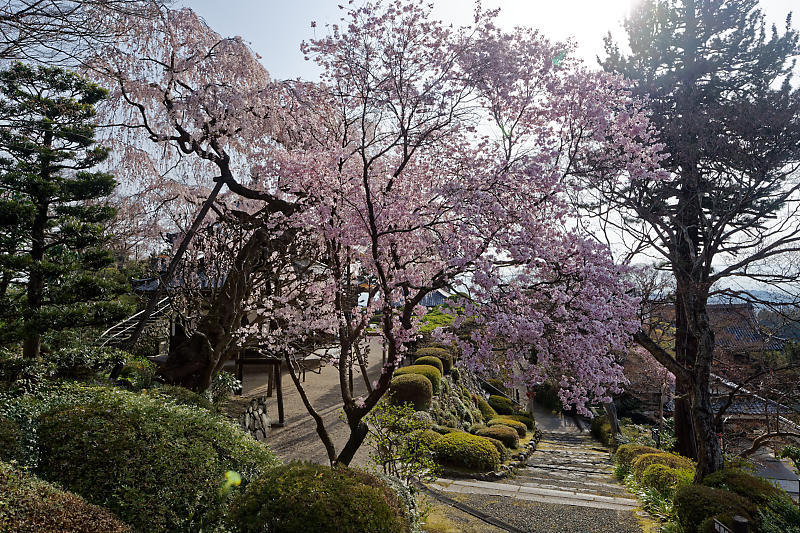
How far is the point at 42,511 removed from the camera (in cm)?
262

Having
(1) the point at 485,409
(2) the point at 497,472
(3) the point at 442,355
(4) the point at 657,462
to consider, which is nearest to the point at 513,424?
(1) the point at 485,409

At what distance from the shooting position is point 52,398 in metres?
4.31

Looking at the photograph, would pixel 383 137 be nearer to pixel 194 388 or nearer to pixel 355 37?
pixel 355 37

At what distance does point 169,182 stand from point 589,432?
18.0m

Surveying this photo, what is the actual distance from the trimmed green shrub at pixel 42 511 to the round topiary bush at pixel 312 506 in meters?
0.82

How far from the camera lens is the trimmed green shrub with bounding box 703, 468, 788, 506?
578cm

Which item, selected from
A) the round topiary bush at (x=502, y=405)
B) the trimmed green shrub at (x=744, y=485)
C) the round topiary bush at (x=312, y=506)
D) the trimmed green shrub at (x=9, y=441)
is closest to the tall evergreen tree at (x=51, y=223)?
the trimmed green shrub at (x=9, y=441)

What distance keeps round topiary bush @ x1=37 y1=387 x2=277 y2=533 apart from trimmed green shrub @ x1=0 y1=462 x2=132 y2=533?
59 centimetres

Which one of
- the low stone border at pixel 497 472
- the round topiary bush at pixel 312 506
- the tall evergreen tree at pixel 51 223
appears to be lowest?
the low stone border at pixel 497 472

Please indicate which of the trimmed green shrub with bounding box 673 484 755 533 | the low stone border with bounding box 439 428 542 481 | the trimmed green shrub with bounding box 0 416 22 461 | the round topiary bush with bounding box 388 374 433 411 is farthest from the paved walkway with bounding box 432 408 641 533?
the trimmed green shrub with bounding box 0 416 22 461

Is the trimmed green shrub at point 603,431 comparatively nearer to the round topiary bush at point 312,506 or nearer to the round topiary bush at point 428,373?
the round topiary bush at point 428,373

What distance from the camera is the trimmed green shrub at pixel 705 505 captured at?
5.36m

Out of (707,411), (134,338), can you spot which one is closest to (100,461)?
(134,338)

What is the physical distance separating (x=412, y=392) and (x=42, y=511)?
348 inches
